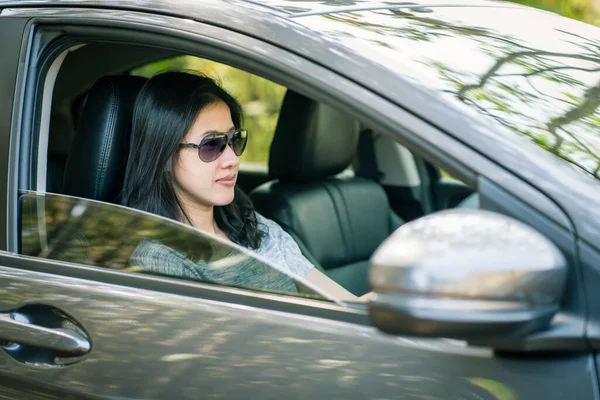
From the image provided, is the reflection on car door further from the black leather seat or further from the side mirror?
the black leather seat

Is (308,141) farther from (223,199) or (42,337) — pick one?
(42,337)

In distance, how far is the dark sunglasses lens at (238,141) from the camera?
2.41m

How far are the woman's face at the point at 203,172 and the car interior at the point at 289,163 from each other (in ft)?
0.52

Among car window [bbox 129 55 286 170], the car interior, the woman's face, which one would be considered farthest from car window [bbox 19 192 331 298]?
car window [bbox 129 55 286 170]

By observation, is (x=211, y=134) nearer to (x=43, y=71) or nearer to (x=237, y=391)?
(x=43, y=71)

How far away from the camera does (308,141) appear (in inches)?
117

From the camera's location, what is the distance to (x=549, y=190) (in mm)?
1313

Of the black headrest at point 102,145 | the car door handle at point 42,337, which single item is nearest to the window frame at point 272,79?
the car door handle at point 42,337

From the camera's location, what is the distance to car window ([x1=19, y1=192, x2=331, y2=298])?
163 centimetres

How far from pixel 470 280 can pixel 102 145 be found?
4.27 ft

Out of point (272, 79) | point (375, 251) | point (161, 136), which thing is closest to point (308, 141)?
point (161, 136)

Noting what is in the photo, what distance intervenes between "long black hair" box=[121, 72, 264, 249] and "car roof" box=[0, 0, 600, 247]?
46 centimetres

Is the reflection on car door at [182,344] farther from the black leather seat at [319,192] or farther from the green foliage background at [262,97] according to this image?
the green foliage background at [262,97]

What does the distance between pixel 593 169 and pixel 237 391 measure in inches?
27.2
